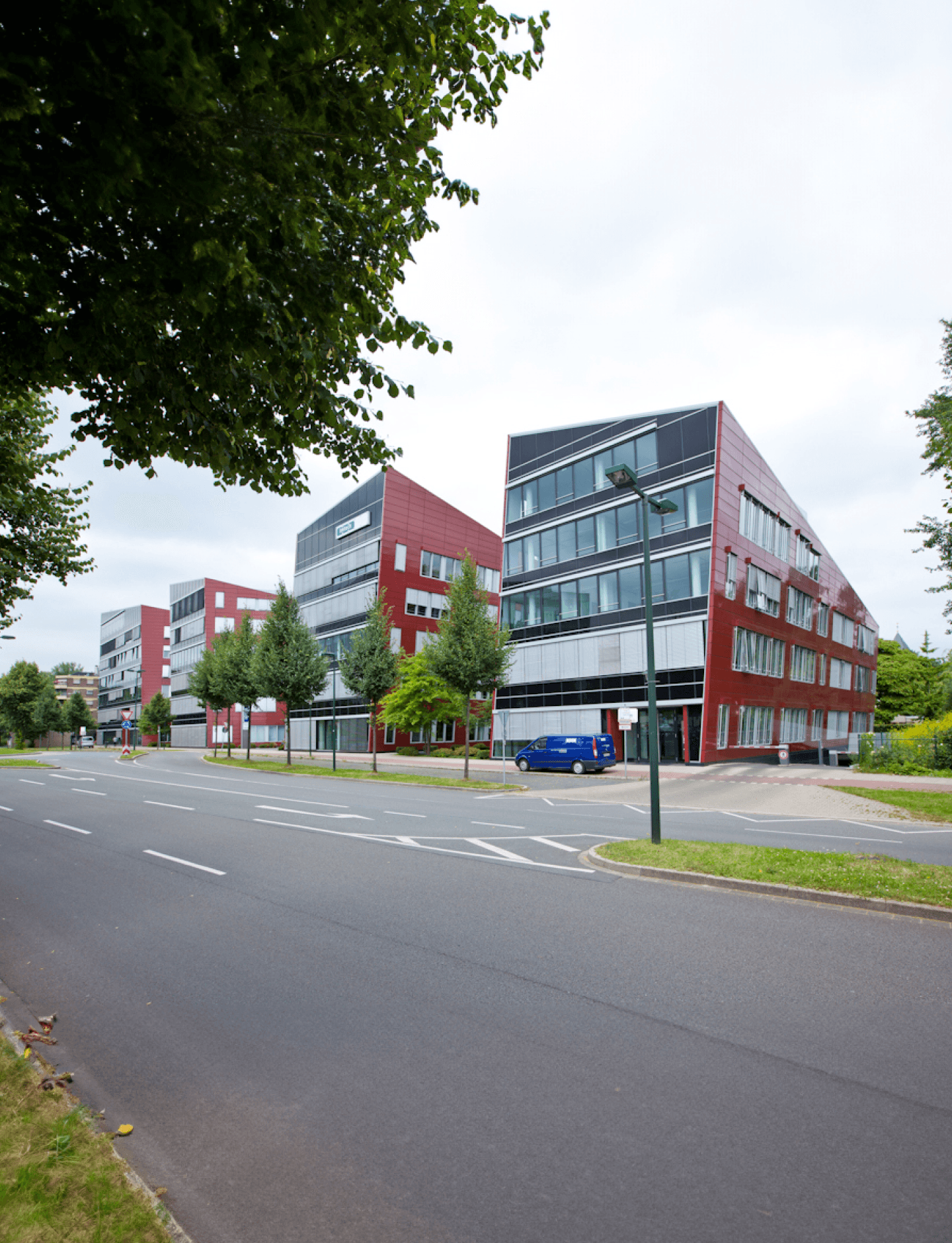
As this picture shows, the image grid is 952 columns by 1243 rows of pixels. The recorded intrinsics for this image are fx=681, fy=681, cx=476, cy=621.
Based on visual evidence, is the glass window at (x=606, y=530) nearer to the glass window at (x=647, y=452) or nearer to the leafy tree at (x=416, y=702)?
the glass window at (x=647, y=452)

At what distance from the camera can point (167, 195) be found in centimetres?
433

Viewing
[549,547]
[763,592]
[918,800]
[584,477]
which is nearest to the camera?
[918,800]

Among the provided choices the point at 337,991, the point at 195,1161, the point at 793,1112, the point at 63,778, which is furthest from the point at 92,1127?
the point at 63,778

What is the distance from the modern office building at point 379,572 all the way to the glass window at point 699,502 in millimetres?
17980

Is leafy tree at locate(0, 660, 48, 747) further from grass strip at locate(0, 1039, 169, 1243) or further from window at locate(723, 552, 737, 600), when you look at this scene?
grass strip at locate(0, 1039, 169, 1243)

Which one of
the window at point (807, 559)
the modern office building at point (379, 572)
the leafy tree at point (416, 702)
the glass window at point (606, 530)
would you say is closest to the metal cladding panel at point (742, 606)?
the window at point (807, 559)

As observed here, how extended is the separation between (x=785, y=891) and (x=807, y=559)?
4425 cm

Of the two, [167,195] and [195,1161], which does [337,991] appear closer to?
[195,1161]

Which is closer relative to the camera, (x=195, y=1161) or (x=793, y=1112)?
(x=195, y=1161)

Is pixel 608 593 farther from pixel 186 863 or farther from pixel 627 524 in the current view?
pixel 186 863

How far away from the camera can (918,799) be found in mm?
18562

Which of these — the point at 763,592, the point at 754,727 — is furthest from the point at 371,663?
the point at 763,592

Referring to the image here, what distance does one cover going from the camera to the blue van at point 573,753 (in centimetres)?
3062

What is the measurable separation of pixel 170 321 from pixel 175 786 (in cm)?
2296
